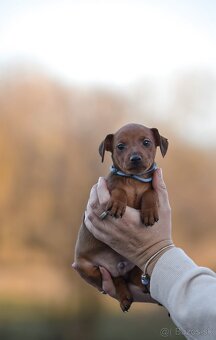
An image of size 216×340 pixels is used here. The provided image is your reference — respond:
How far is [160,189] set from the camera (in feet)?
10.9

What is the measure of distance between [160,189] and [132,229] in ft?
1.58

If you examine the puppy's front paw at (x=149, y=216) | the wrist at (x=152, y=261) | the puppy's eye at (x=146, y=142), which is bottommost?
the wrist at (x=152, y=261)

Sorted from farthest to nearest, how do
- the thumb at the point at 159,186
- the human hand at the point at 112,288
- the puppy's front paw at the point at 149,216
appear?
1. the human hand at the point at 112,288
2. the thumb at the point at 159,186
3. the puppy's front paw at the point at 149,216

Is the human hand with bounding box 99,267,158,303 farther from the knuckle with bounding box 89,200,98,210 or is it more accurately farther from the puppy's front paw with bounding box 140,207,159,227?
the puppy's front paw with bounding box 140,207,159,227

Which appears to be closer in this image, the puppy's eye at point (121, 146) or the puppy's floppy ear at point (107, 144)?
the puppy's eye at point (121, 146)

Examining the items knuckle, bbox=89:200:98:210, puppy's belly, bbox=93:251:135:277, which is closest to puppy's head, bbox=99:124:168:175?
knuckle, bbox=89:200:98:210

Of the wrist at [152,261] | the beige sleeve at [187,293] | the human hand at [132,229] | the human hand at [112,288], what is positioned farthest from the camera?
the human hand at [112,288]

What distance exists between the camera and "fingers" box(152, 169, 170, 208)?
10.7 feet

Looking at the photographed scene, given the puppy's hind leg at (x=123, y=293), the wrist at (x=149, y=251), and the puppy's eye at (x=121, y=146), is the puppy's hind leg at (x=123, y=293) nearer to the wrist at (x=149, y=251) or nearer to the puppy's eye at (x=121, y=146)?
the wrist at (x=149, y=251)

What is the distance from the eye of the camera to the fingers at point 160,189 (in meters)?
3.25

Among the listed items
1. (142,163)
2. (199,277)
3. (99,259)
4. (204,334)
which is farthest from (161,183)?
(204,334)

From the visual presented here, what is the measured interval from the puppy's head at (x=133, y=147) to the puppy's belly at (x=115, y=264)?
603 millimetres

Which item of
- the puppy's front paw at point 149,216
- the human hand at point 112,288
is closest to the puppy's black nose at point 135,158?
the puppy's front paw at point 149,216

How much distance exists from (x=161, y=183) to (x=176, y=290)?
125cm
